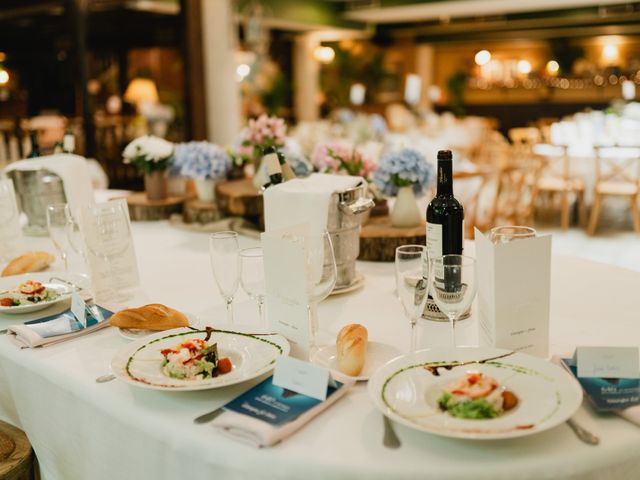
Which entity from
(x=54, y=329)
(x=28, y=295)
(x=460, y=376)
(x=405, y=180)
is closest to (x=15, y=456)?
(x=54, y=329)

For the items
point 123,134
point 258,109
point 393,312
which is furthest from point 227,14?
point 393,312

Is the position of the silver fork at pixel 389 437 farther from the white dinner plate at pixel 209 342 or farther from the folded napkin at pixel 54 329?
the folded napkin at pixel 54 329

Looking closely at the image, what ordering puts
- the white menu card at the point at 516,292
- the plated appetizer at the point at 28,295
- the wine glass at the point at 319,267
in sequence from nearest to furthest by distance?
1. the white menu card at the point at 516,292
2. the wine glass at the point at 319,267
3. the plated appetizer at the point at 28,295

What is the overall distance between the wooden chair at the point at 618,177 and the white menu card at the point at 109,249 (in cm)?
548

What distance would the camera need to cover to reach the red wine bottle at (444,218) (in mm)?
1447

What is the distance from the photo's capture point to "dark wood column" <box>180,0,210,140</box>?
20.6 ft

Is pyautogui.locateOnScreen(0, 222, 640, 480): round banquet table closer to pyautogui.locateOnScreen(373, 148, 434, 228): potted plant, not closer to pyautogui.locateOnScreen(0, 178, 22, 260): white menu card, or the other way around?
pyautogui.locateOnScreen(373, 148, 434, 228): potted plant

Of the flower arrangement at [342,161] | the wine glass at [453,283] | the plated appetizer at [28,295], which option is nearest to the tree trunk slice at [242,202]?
the flower arrangement at [342,161]

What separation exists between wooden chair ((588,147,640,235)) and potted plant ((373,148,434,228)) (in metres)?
4.62

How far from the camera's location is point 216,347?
1.23m

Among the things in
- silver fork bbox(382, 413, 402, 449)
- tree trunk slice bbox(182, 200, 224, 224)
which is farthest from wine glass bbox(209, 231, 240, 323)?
tree trunk slice bbox(182, 200, 224, 224)

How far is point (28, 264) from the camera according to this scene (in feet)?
6.56

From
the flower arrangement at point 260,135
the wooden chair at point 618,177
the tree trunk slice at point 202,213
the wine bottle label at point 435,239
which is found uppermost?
the flower arrangement at point 260,135

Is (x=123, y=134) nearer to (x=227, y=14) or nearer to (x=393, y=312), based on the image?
(x=227, y=14)
